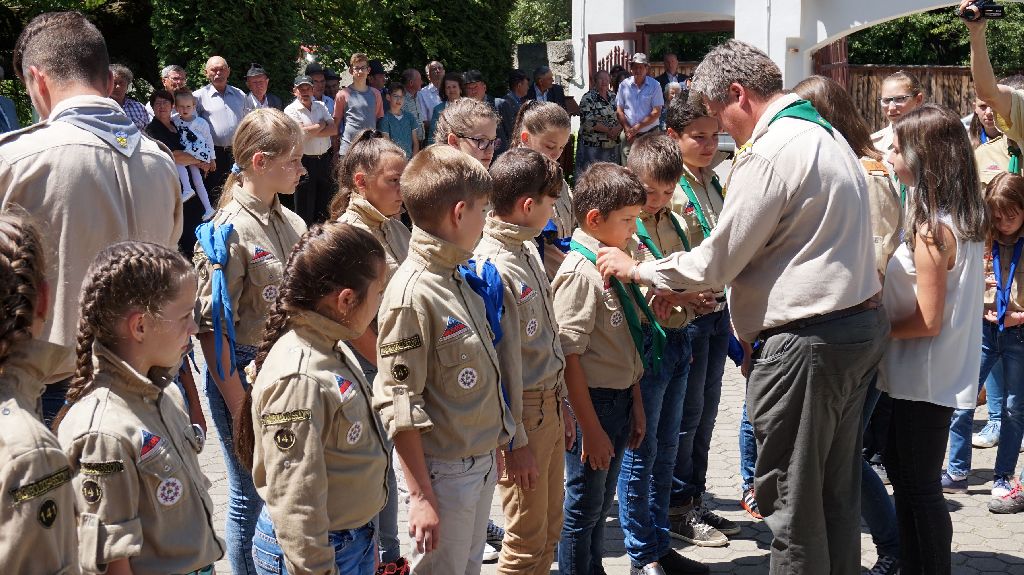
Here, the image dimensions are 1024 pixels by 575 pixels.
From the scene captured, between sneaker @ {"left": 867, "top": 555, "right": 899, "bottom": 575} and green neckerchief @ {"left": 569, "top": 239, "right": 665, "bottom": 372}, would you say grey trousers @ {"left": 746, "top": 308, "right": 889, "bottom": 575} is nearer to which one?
green neckerchief @ {"left": 569, "top": 239, "right": 665, "bottom": 372}

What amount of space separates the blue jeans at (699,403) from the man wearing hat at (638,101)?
10.9 meters

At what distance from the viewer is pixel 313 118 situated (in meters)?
12.6

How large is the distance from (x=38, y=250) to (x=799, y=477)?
256cm

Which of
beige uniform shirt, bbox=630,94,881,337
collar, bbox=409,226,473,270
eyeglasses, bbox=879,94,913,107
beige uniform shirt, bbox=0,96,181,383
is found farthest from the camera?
eyeglasses, bbox=879,94,913,107

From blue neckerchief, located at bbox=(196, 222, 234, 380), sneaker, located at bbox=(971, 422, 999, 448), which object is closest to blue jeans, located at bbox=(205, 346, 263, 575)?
blue neckerchief, located at bbox=(196, 222, 234, 380)

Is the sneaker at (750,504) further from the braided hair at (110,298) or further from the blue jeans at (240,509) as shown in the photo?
the braided hair at (110,298)

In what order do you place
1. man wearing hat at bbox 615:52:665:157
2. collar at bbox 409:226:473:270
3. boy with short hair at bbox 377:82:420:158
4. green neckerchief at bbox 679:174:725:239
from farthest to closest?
man wearing hat at bbox 615:52:665:157 → boy with short hair at bbox 377:82:420:158 → green neckerchief at bbox 679:174:725:239 → collar at bbox 409:226:473:270

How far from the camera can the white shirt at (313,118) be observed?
1242 cm

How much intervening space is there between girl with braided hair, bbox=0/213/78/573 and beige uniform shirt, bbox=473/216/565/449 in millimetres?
1545

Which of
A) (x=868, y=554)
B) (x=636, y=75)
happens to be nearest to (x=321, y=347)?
(x=868, y=554)

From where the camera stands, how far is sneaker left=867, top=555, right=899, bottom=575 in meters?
4.37

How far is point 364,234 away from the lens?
293 cm

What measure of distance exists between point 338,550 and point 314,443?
0.35 meters

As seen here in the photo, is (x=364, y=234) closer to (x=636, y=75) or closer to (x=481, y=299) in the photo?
(x=481, y=299)
